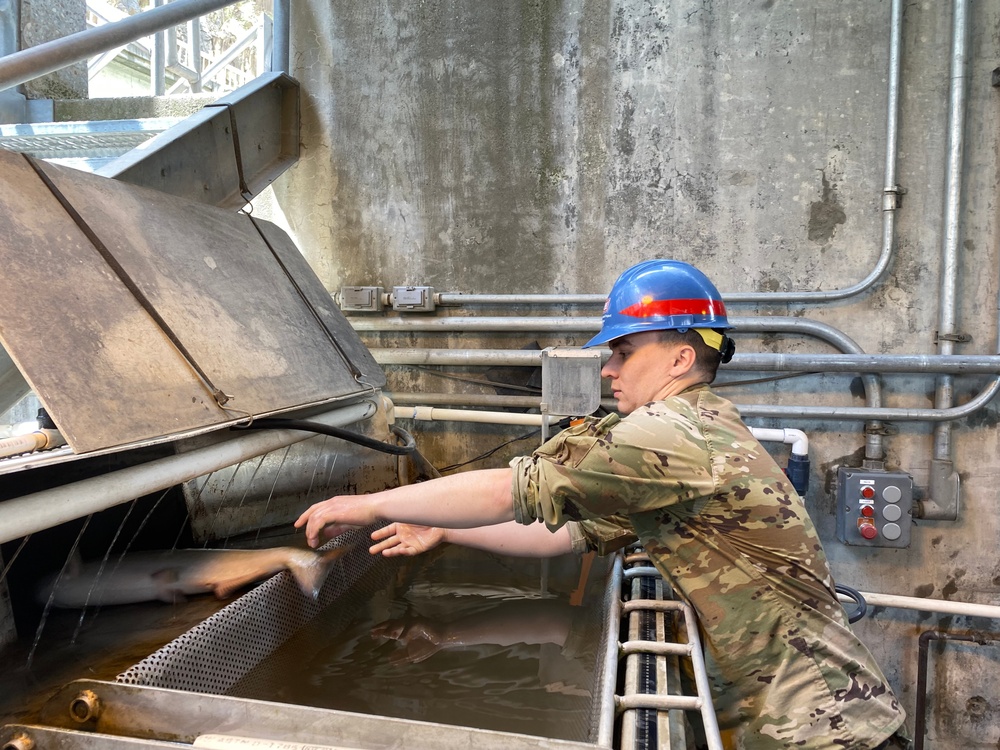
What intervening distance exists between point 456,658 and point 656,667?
0.61 m

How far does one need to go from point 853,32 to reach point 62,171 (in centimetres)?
321

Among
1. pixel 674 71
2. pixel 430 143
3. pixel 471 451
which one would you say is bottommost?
pixel 471 451

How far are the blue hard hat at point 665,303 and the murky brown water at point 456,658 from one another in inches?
33.7

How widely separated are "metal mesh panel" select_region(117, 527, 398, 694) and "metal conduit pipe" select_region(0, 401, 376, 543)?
13.8 inches

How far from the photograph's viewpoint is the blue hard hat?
5.04 ft

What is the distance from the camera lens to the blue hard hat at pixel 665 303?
1.54m

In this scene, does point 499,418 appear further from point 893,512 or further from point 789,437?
point 893,512

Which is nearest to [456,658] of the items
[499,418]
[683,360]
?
[683,360]

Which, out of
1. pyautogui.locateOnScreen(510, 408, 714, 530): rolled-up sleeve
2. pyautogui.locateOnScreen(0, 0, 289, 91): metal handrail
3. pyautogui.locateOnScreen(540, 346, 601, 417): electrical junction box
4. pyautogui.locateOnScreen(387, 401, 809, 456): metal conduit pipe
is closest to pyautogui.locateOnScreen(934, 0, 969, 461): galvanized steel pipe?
pyautogui.locateOnScreen(387, 401, 809, 456): metal conduit pipe

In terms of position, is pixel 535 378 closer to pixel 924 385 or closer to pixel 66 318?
pixel 924 385

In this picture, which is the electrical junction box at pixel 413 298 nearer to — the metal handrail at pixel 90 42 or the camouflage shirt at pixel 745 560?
the metal handrail at pixel 90 42

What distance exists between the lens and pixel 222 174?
3160 mm

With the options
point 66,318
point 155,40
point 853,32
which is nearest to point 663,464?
point 66,318

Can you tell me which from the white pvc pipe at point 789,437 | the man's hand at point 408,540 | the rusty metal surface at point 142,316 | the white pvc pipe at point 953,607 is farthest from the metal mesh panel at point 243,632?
the white pvc pipe at point 953,607
